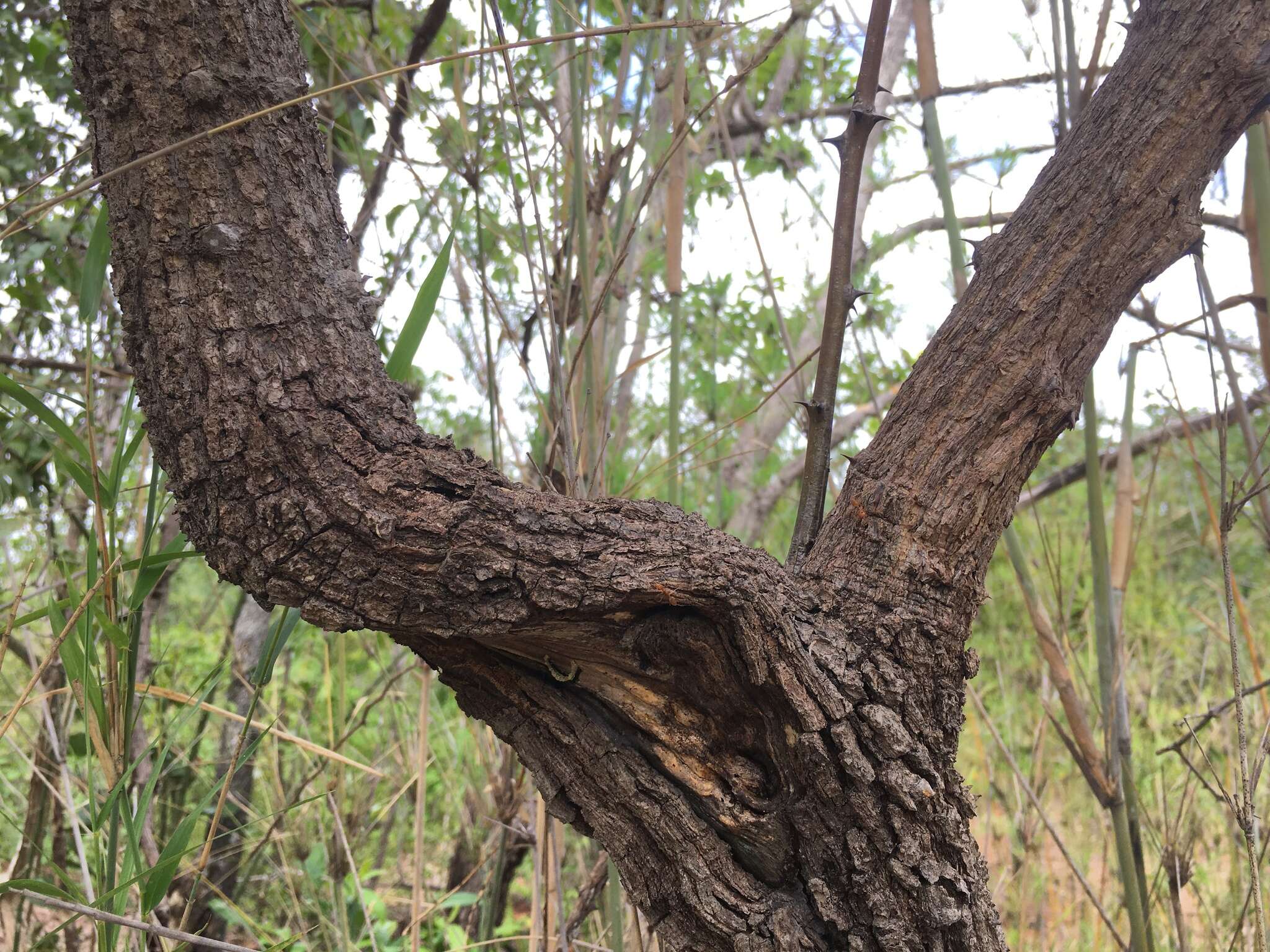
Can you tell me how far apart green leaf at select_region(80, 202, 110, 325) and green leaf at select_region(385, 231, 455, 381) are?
0.86 ft

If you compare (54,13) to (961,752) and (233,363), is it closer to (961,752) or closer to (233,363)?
(233,363)

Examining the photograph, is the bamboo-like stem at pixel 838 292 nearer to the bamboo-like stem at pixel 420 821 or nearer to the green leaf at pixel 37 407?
the bamboo-like stem at pixel 420 821

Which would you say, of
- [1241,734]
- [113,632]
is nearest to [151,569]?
[113,632]

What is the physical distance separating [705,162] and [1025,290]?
1.94 meters

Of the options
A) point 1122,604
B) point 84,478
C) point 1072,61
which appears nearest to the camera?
point 84,478

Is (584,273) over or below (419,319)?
over

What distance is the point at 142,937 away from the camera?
0.90m

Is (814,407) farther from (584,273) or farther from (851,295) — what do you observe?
(584,273)

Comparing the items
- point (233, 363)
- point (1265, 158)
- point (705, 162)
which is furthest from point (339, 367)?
point (705, 162)

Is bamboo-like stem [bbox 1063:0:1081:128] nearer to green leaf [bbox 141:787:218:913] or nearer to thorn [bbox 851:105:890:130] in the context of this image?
thorn [bbox 851:105:890:130]

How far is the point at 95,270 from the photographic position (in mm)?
832

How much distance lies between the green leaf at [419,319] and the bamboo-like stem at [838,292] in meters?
0.35

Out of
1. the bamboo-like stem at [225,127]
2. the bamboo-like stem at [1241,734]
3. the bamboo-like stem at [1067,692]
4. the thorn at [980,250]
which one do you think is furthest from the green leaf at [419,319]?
the bamboo-like stem at [1241,734]

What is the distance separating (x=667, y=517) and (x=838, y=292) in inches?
9.6
